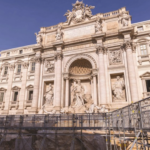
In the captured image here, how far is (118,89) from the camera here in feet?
65.5

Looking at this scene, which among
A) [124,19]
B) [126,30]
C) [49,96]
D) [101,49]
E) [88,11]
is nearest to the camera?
[126,30]

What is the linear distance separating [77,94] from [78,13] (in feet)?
45.4

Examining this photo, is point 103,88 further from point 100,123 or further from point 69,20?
point 69,20

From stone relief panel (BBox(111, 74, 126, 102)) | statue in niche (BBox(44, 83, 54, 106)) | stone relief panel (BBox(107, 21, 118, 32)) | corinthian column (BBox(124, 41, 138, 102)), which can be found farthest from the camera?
statue in niche (BBox(44, 83, 54, 106))

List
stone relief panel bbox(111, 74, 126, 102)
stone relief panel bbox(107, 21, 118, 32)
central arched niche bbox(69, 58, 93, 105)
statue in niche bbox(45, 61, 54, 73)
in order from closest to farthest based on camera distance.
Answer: stone relief panel bbox(111, 74, 126, 102), stone relief panel bbox(107, 21, 118, 32), central arched niche bbox(69, 58, 93, 105), statue in niche bbox(45, 61, 54, 73)

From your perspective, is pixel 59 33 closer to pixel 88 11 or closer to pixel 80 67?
pixel 88 11

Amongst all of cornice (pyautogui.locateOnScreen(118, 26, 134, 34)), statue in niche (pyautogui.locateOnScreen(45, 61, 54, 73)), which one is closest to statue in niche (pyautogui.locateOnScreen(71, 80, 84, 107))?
statue in niche (pyautogui.locateOnScreen(45, 61, 54, 73))

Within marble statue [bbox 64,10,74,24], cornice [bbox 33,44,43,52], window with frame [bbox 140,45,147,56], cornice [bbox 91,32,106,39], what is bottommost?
window with frame [bbox 140,45,147,56]

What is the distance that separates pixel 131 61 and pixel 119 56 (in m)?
2.10

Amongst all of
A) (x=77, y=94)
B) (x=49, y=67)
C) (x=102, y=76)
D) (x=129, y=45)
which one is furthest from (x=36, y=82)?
(x=129, y=45)

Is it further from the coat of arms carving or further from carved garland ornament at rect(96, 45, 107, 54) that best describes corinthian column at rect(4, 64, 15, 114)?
carved garland ornament at rect(96, 45, 107, 54)

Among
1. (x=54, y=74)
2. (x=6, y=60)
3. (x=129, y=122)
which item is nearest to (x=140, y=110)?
(x=129, y=122)

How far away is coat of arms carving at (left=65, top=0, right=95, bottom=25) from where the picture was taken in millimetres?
25000

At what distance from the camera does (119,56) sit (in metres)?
21.2
